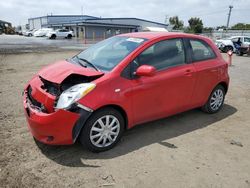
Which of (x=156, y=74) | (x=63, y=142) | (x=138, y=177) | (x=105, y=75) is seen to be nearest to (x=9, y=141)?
(x=63, y=142)

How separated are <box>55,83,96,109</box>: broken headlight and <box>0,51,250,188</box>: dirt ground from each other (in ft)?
2.64

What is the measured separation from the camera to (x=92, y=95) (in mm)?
3518

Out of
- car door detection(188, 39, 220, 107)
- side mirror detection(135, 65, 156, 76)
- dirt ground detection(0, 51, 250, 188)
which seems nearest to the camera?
dirt ground detection(0, 51, 250, 188)

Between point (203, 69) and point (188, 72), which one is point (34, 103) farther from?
point (203, 69)

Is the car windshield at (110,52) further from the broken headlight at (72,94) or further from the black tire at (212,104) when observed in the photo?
the black tire at (212,104)

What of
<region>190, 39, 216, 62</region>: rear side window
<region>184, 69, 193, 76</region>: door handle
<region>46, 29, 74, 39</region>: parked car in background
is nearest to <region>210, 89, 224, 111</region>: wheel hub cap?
<region>190, 39, 216, 62</region>: rear side window

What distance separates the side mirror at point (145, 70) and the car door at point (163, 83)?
11 centimetres

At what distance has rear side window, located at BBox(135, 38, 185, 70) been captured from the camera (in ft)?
13.7

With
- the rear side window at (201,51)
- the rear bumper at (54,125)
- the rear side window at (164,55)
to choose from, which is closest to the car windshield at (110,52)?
the rear side window at (164,55)

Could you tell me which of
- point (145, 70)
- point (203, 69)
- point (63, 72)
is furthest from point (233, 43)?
point (63, 72)

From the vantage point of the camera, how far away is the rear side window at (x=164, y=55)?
4.17 metres

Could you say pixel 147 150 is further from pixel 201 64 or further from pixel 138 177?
pixel 201 64

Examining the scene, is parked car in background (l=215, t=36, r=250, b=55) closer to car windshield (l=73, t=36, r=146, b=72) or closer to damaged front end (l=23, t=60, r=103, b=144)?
car windshield (l=73, t=36, r=146, b=72)

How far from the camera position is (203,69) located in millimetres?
4926
